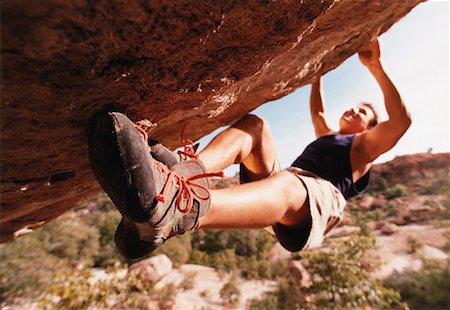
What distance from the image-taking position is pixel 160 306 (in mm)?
8703

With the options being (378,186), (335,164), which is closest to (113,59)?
(335,164)

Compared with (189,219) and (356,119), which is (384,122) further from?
(189,219)

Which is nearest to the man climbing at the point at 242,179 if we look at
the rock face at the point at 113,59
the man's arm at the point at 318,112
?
the rock face at the point at 113,59

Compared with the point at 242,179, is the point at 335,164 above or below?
below

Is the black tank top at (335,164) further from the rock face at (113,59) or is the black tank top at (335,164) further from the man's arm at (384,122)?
the rock face at (113,59)

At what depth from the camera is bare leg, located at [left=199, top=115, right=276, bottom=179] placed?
53.9 inches

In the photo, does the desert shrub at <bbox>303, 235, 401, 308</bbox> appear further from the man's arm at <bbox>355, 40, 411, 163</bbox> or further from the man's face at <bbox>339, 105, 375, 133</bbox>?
the man's arm at <bbox>355, 40, 411, 163</bbox>

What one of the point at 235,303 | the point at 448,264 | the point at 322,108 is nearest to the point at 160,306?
the point at 235,303

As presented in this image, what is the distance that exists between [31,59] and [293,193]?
1219 mm

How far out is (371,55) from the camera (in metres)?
2.06

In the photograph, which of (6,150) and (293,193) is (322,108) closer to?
(293,193)

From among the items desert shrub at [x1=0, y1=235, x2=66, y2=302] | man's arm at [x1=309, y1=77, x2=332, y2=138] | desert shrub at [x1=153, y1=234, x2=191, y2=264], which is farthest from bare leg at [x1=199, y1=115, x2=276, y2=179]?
desert shrub at [x1=153, y1=234, x2=191, y2=264]

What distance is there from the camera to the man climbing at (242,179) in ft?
2.65

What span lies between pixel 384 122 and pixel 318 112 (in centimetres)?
122
